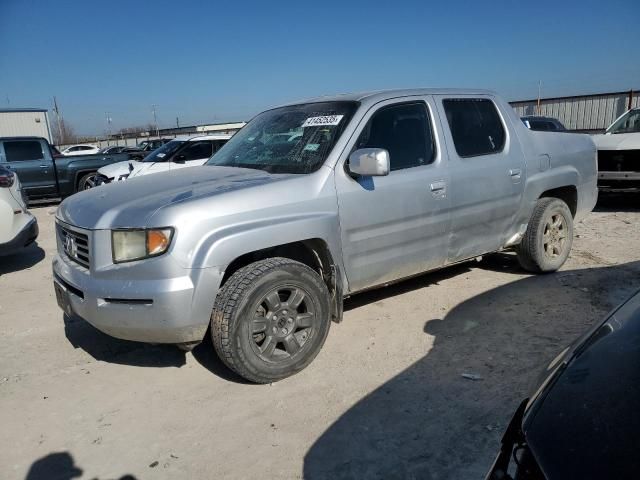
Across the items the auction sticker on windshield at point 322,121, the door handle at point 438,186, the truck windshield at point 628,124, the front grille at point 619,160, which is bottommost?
the front grille at point 619,160

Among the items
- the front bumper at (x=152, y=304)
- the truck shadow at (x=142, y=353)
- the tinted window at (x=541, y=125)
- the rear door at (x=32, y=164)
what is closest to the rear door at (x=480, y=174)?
the truck shadow at (x=142, y=353)

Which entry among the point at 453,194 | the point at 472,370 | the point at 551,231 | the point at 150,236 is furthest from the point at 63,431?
the point at 551,231

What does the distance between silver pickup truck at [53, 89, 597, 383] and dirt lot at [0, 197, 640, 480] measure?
16.8 inches

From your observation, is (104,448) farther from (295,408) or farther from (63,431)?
(295,408)

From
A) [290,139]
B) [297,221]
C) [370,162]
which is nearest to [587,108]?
[290,139]

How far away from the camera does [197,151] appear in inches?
418

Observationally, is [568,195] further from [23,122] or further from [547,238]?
[23,122]

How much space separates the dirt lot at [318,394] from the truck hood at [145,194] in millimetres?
1155

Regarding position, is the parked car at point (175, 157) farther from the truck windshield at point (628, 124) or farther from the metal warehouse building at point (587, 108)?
the metal warehouse building at point (587, 108)

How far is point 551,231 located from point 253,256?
3348 mm

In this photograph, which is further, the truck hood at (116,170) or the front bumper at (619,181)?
the truck hood at (116,170)

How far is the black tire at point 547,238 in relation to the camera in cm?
503

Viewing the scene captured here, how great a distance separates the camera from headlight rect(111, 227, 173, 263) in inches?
115

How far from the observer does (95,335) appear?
4.31 m
